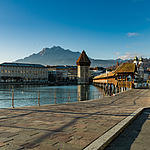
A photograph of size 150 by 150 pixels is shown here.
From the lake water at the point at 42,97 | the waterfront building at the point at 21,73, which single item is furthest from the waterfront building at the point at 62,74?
the lake water at the point at 42,97

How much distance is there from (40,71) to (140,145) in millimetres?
153825

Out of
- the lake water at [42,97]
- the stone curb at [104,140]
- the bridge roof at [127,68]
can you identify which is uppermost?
the bridge roof at [127,68]

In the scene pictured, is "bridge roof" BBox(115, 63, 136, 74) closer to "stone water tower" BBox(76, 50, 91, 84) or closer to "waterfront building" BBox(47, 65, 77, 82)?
"stone water tower" BBox(76, 50, 91, 84)

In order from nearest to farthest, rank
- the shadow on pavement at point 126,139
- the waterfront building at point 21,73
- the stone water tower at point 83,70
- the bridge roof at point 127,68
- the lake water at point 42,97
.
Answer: the shadow on pavement at point 126,139 → the lake water at point 42,97 → the bridge roof at point 127,68 → the stone water tower at point 83,70 → the waterfront building at point 21,73

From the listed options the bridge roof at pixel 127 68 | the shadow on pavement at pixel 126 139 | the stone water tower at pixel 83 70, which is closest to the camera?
the shadow on pavement at pixel 126 139

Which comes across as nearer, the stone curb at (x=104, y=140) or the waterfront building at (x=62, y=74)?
the stone curb at (x=104, y=140)

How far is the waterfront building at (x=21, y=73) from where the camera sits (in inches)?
5408

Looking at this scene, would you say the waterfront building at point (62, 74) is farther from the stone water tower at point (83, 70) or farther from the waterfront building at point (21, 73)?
the stone water tower at point (83, 70)

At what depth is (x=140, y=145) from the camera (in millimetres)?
4230

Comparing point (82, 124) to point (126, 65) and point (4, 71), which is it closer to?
point (126, 65)

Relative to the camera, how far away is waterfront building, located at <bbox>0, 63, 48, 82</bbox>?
137375 mm

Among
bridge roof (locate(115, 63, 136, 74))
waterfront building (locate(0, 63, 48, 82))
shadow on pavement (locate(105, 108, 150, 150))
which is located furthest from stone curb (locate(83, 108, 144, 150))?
waterfront building (locate(0, 63, 48, 82))

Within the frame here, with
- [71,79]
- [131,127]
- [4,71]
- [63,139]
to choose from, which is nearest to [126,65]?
[131,127]

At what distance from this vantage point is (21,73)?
144500 millimetres
